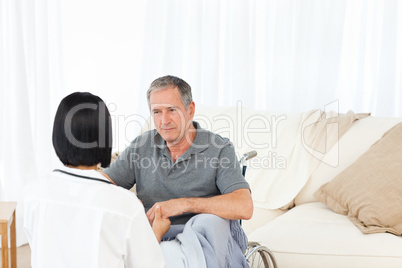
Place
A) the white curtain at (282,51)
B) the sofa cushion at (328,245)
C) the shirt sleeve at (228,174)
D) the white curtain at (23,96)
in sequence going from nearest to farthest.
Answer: the shirt sleeve at (228,174)
the sofa cushion at (328,245)
the white curtain at (23,96)
the white curtain at (282,51)

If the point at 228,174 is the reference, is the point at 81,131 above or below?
above

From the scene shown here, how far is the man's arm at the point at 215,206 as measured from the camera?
71.5 inches

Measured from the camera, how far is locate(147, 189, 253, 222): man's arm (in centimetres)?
182

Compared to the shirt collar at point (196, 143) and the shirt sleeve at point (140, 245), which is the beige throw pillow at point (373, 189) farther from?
the shirt sleeve at point (140, 245)

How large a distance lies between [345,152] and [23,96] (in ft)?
7.29

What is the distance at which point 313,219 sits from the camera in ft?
8.22

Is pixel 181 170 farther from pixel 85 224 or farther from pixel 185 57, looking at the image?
pixel 185 57

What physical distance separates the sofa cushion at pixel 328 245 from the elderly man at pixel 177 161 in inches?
18.3

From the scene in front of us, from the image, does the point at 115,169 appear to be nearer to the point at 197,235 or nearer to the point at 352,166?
the point at 197,235

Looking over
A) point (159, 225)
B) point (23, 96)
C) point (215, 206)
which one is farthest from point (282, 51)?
point (159, 225)

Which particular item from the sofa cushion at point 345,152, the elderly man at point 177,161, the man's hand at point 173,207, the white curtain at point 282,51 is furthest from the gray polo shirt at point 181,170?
the white curtain at point 282,51

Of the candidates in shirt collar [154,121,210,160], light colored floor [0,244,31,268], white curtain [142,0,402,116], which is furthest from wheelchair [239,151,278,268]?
white curtain [142,0,402,116]

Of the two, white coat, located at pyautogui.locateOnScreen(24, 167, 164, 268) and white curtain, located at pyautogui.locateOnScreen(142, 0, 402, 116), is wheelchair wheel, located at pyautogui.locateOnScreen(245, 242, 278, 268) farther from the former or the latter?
white curtain, located at pyautogui.locateOnScreen(142, 0, 402, 116)

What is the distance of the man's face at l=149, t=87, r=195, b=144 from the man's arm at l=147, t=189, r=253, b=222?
0.30m
